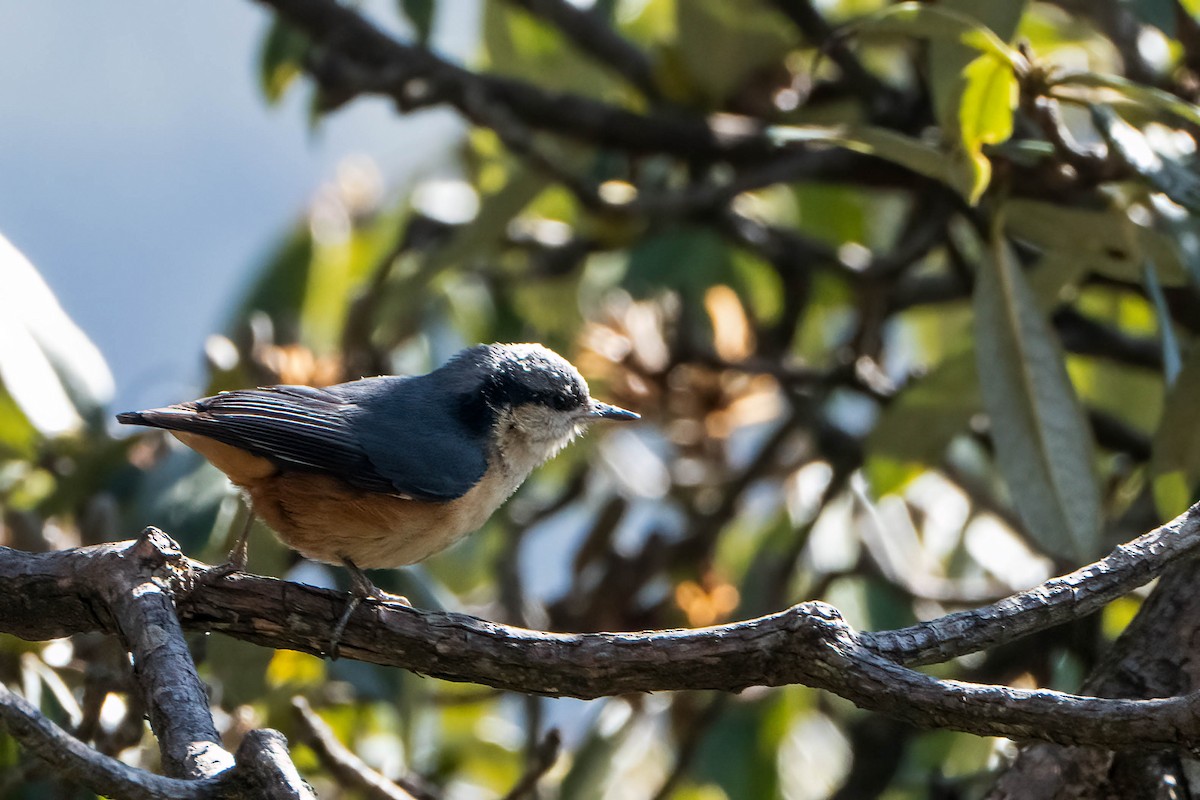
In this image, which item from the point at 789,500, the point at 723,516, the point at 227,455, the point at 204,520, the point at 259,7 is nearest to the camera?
the point at 227,455

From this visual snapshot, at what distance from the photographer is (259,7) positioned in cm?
407

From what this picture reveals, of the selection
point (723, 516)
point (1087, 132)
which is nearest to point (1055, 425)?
point (723, 516)

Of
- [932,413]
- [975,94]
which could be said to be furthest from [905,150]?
[932,413]

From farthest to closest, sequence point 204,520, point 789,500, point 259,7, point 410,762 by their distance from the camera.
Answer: point 789,500
point 259,7
point 410,762
point 204,520

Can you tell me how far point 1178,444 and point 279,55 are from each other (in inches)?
113

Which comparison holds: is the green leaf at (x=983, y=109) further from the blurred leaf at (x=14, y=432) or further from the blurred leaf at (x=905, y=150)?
the blurred leaf at (x=14, y=432)

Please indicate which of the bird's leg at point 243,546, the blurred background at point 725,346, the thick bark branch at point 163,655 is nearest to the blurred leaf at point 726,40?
the blurred background at point 725,346

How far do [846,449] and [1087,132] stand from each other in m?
1.61

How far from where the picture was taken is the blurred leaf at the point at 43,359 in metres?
3.44

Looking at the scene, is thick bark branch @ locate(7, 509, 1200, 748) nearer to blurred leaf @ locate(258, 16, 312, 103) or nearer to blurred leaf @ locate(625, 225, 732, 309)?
blurred leaf @ locate(625, 225, 732, 309)

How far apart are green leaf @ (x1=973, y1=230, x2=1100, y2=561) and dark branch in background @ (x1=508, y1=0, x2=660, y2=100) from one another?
5.71 ft

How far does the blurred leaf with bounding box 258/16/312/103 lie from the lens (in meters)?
4.20

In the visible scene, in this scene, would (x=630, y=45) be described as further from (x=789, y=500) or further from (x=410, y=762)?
(x=410, y=762)

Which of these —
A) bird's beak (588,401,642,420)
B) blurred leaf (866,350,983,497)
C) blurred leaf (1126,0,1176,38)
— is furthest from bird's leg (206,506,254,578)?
blurred leaf (1126,0,1176,38)
